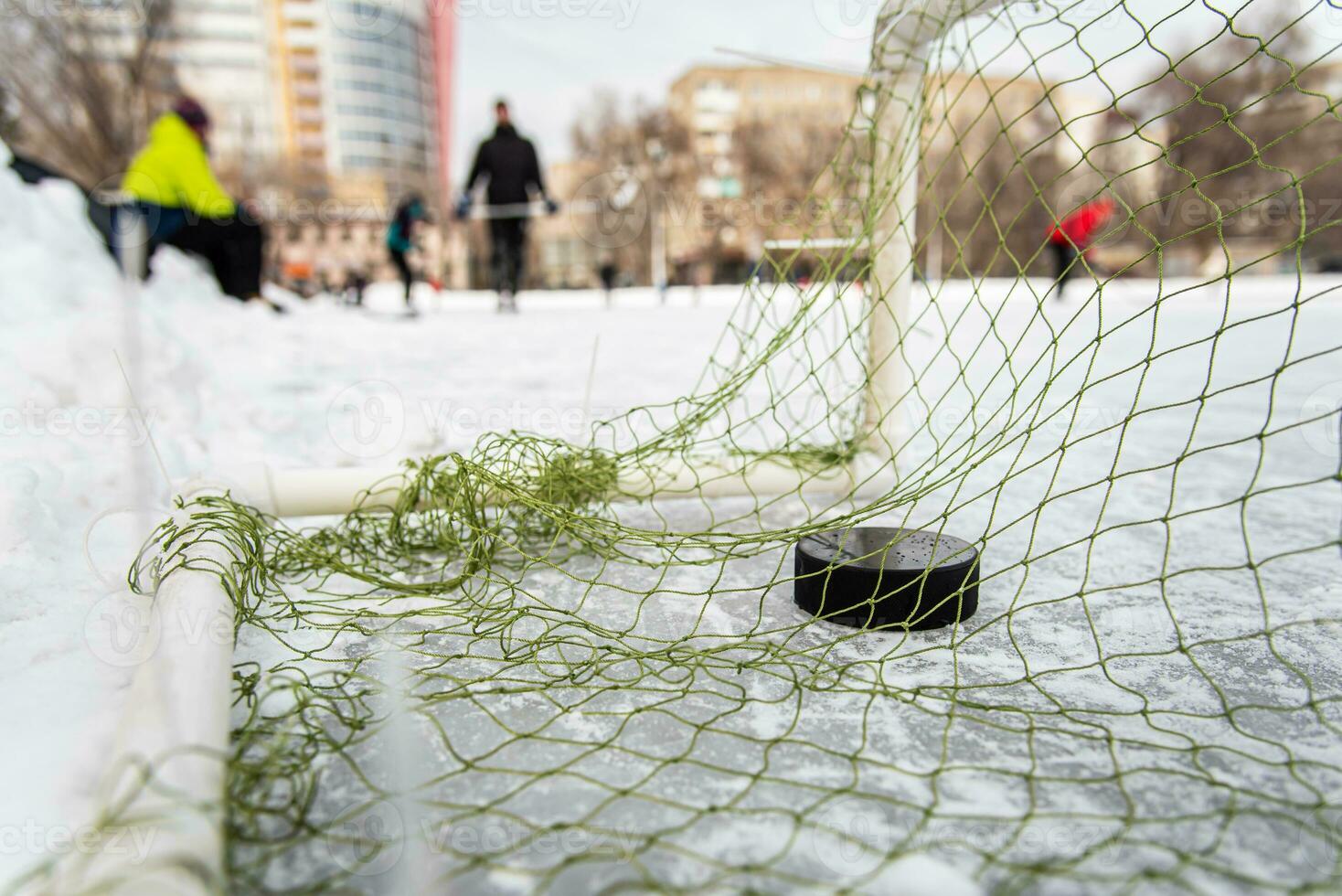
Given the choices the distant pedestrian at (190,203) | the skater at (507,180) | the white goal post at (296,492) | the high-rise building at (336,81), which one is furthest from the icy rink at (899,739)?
the high-rise building at (336,81)

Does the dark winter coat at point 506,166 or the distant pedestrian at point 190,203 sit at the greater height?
the dark winter coat at point 506,166

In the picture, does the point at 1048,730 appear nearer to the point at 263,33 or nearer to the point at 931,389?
the point at 931,389

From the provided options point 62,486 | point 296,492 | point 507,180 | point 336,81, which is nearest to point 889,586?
point 296,492

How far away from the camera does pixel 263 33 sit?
54812mm

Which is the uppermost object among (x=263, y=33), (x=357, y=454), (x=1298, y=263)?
(x=263, y=33)

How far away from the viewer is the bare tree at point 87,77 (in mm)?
12039

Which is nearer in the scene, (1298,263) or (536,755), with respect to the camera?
(536,755)

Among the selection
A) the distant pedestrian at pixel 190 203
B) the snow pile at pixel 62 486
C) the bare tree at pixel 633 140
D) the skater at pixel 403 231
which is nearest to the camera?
the snow pile at pixel 62 486

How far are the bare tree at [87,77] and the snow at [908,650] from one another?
1243 cm

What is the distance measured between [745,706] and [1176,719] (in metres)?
0.52

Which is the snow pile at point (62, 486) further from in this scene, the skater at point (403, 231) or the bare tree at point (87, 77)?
the bare tree at point (87, 77)

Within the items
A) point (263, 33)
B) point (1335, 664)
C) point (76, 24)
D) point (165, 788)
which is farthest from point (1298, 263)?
point (263, 33)

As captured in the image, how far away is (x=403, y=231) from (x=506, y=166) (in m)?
1.27

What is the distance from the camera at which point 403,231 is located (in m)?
7.95
